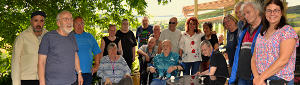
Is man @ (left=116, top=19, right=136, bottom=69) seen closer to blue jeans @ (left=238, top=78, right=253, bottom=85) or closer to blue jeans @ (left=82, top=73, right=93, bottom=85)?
blue jeans @ (left=82, top=73, right=93, bottom=85)

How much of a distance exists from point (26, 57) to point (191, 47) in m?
3.06

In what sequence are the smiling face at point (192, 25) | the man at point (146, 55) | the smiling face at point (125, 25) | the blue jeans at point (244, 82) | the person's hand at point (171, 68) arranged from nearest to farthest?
the blue jeans at point (244, 82) → the person's hand at point (171, 68) → the man at point (146, 55) → the smiling face at point (192, 25) → the smiling face at point (125, 25)

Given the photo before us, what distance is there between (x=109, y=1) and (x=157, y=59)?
6.96 feet

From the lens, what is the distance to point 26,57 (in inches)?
124

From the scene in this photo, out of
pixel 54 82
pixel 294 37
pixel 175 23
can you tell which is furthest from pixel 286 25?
pixel 175 23

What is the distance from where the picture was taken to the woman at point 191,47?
5305mm

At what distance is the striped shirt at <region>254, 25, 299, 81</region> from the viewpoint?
7.13 ft

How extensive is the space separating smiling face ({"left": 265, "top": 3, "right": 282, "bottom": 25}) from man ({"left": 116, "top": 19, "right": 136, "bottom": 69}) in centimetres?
367

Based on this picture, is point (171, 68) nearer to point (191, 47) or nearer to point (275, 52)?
point (191, 47)


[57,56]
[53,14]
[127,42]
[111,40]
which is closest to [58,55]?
[57,56]

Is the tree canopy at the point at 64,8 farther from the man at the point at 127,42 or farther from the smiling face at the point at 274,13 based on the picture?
the smiling face at the point at 274,13

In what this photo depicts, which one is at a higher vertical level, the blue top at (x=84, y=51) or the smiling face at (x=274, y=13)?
the smiling face at (x=274, y=13)

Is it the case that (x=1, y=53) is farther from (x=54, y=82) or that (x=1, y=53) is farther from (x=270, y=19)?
(x=270, y=19)

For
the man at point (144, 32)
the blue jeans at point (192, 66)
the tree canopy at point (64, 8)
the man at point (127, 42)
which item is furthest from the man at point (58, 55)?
the man at point (144, 32)
